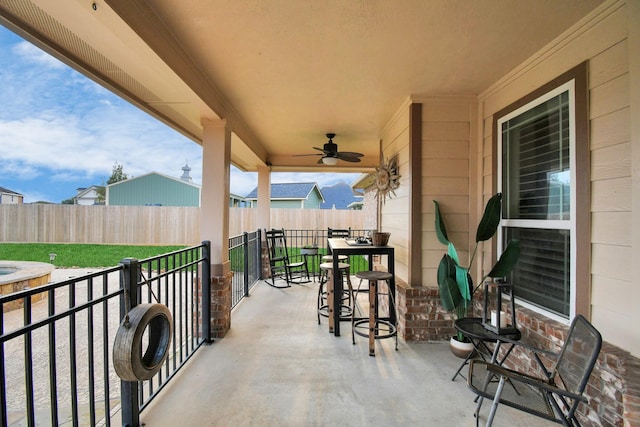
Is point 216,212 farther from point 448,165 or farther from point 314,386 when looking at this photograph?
point 448,165

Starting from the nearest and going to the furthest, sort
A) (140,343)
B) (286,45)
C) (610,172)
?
(140,343) → (610,172) → (286,45)

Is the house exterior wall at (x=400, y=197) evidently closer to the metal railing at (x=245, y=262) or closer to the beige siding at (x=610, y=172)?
the beige siding at (x=610, y=172)

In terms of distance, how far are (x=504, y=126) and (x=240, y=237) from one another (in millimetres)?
3915

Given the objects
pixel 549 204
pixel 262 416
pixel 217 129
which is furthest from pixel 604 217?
pixel 217 129

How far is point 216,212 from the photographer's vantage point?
3152mm

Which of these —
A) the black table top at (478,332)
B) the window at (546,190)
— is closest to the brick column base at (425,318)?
the black table top at (478,332)

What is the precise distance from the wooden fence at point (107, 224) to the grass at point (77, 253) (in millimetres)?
364

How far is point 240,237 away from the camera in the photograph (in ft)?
15.8

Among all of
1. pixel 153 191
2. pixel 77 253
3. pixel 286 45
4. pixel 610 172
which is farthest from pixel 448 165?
pixel 153 191

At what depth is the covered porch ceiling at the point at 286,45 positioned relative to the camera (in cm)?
170

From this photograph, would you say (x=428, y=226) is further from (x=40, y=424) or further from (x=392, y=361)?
(x=40, y=424)

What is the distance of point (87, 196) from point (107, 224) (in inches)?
419

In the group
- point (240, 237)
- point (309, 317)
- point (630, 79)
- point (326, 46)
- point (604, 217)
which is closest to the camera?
point (630, 79)

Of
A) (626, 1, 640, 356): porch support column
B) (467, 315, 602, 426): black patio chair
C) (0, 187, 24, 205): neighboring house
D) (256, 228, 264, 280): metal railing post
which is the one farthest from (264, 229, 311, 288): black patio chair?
(0, 187, 24, 205): neighboring house
